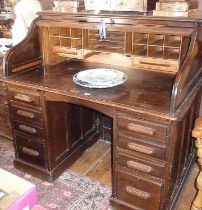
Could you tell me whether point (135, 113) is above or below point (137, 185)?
above

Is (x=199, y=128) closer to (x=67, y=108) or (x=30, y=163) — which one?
(x=67, y=108)

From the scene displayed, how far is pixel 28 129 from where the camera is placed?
2.07m

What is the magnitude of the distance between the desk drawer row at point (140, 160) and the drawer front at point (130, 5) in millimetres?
686

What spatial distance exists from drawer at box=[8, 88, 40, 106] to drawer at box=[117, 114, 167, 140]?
622mm

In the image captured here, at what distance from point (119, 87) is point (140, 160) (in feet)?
1.51

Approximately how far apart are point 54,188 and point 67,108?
61 centimetres

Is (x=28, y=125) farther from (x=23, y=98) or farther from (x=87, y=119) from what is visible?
(x=87, y=119)

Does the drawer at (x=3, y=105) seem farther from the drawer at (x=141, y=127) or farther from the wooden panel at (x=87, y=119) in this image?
the drawer at (x=141, y=127)

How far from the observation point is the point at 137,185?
5.66ft

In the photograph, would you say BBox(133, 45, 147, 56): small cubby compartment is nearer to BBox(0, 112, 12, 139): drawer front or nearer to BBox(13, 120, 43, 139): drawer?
BBox(13, 120, 43, 139): drawer

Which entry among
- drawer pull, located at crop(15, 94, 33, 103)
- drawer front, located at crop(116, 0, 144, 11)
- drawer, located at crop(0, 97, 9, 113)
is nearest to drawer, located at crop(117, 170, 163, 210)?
drawer pull, located at crop(15, 94, 33, 103)

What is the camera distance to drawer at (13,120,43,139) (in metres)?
2.04

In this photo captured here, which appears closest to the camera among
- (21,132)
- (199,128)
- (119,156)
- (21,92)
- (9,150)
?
(199,128)

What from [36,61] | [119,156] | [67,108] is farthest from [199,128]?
[36,61]
